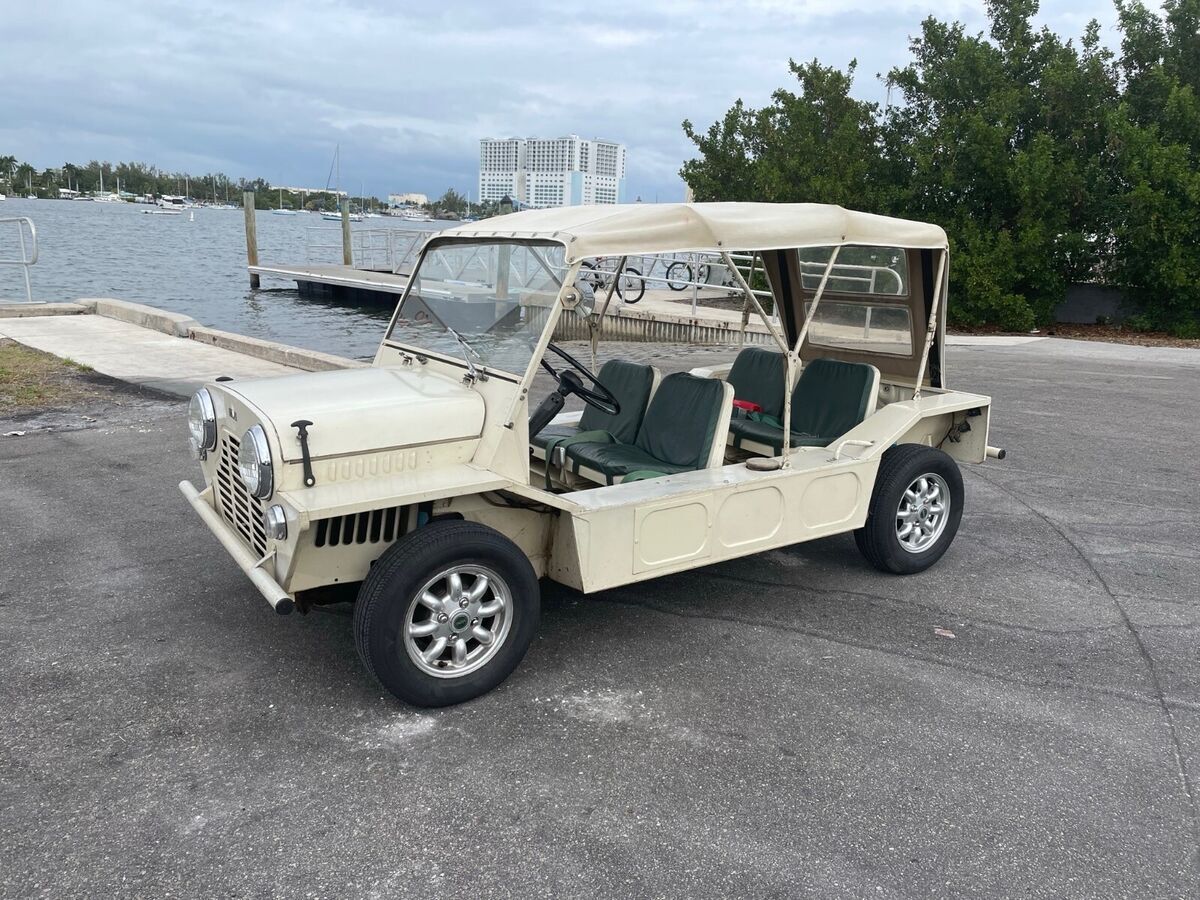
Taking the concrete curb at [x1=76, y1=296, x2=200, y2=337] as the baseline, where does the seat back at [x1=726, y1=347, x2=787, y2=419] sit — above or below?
above

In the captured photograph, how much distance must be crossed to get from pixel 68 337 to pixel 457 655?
40.2ft

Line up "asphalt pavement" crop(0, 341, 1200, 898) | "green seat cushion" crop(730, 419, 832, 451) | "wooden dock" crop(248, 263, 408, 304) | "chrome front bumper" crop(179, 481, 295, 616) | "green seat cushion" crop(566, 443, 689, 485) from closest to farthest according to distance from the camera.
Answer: "asphalt pavement" crop(0, 341, 1200, 898), "chrome front bumper" crop(179, 481, 295, 616), "green seat cushion" crop(566, 443, 689, 485), "green seat cushion" crop(730, 419, 832, 451), "wooden dock" crop(248, 263, 408, 304)

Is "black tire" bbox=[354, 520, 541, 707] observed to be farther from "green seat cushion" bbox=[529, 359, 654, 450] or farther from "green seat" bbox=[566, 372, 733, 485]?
"green seat cushion" bbox=[529, 359, 654, 450]

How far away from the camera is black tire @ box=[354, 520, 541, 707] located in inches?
139

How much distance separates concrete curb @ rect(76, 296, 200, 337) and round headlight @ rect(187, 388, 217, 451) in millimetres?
10609

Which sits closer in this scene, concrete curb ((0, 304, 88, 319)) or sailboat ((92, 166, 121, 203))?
concrete curb ((0, 304, 88, 319))

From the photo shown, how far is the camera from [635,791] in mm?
3277

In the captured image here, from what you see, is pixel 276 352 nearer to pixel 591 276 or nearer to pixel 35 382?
pixel 35 382

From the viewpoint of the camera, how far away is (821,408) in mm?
5695

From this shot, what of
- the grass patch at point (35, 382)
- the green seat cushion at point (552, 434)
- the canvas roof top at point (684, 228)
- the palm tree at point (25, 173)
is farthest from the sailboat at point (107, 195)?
the canvas roof top at point (684, 228)

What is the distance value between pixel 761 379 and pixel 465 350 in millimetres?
2304

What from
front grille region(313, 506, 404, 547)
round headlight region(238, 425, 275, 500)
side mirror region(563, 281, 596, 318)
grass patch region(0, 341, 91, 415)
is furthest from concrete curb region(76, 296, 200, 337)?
front grille region(313, 506, 404, 547)

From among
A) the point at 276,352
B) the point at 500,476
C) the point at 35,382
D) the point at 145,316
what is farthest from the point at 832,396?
the point at 145,316

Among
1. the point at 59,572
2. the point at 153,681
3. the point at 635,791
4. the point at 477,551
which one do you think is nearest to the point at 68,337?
the point at 59,572
